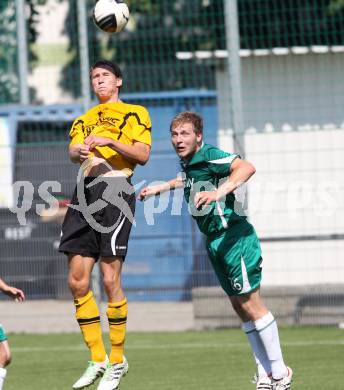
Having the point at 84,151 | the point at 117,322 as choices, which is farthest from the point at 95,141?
the point at 117,322

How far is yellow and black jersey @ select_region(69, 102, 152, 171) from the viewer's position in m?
8.63

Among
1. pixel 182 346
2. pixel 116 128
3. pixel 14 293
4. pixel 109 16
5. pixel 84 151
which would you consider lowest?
pixel 182 346

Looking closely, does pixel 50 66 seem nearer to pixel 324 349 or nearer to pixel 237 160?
pixel 324 349

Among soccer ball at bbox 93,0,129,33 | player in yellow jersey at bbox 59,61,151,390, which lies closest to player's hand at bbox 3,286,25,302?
player in yellow jersey at bbox 59,61,151,390

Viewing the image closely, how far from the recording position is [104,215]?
337 inches

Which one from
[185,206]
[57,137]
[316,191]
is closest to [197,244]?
[185,206]

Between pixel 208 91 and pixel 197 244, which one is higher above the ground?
pixel 208 91

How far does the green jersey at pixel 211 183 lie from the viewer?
8.28 meters

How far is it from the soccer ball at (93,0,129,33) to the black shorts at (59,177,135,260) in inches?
54.1

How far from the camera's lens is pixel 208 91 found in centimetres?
1616

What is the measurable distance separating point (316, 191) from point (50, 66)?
641 cm

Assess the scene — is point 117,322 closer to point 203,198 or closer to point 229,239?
point 229,239

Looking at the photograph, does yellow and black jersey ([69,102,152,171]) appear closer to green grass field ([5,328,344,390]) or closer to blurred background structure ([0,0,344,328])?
green grass field ([5,328,344,390])

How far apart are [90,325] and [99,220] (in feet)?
2.42
